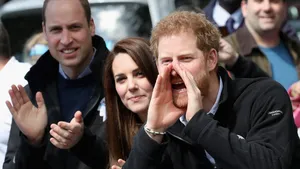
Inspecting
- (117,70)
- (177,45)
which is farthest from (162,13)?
(177,45)

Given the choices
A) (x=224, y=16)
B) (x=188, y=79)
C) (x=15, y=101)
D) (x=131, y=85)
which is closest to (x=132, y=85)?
(x=131, y=85)

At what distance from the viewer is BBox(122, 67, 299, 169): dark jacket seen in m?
4.30

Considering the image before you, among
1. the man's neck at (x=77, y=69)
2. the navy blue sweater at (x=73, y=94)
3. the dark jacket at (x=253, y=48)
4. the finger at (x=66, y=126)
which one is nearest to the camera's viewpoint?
A: the finger at (x=66, y=126)

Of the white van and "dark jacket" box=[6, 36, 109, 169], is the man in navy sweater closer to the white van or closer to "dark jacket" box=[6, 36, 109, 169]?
"dark jacket" box=[6, 36, 109, 169]

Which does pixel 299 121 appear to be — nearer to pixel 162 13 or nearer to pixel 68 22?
pixel 68 22

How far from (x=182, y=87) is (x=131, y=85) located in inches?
33.6

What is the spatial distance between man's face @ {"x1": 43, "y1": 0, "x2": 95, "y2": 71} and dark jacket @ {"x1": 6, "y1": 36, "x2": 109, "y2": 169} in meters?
0.10

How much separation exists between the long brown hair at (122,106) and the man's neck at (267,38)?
5.77ft

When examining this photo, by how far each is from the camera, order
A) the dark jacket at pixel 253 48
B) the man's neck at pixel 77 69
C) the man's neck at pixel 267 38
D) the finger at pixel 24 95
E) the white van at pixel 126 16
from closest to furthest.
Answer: the finger at pixel 24 95 → the man's neck at pixel 77 69 → the dark jacket at pixel 253 48 → the man's neck at pixel 267 38 → the white van at pixel 126 16

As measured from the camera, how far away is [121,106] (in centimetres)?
550

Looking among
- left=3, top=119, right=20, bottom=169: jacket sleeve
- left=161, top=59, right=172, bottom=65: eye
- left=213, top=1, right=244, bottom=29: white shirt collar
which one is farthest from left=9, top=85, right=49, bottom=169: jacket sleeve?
left=213, top=1, right=244, bottom=29: white shirt collar

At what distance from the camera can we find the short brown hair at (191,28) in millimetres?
4578

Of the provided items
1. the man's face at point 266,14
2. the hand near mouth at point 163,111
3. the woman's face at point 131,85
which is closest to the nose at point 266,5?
the man's face at point 266,14

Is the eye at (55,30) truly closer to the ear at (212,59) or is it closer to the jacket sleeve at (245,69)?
the jacket sleeve at (245,69)
